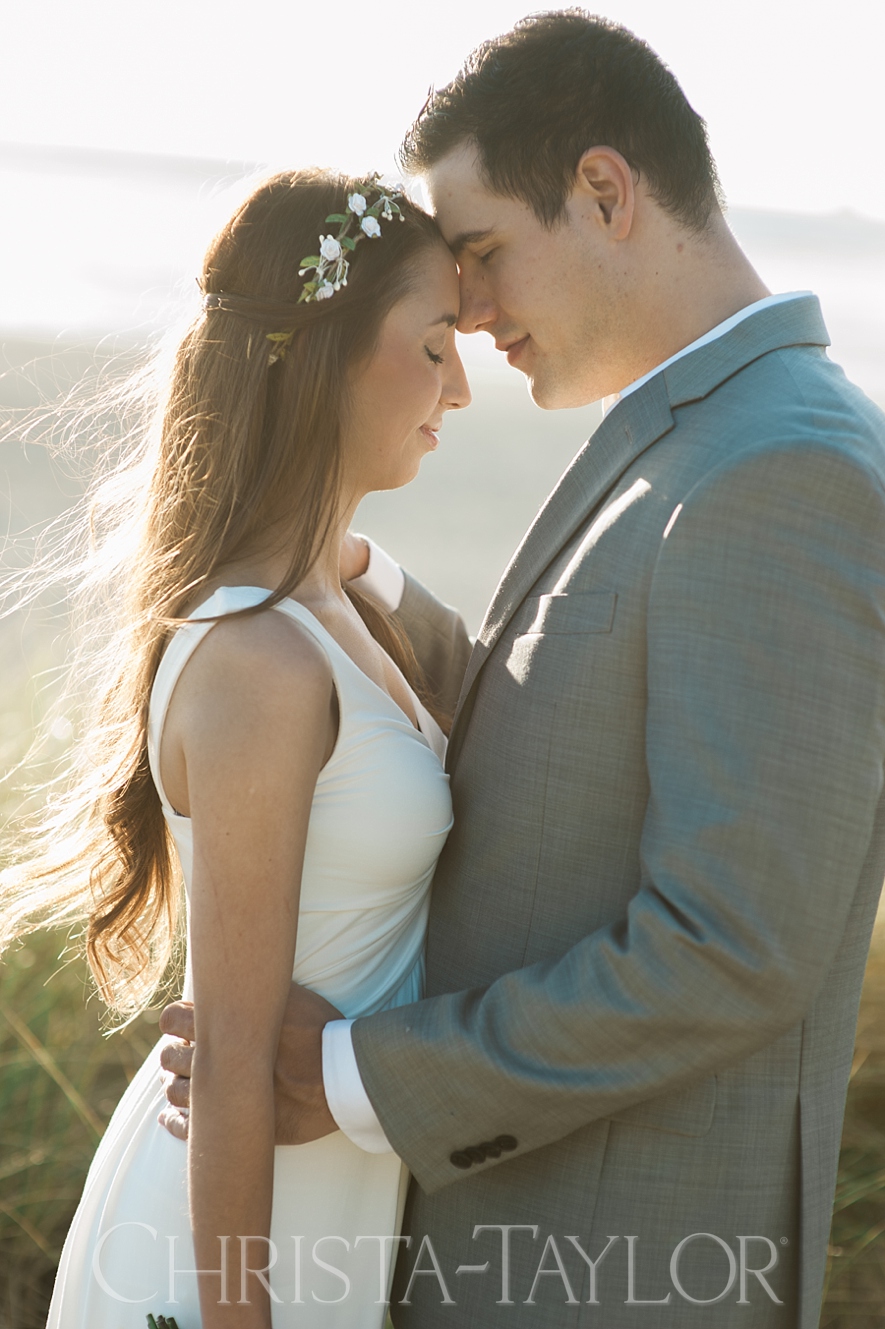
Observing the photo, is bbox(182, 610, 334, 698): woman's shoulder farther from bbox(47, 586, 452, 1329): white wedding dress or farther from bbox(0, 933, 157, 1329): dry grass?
bbox(0, 933, 157, 1329): dry grass

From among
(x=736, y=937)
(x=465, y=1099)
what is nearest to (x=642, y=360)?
(x=736, y=937)

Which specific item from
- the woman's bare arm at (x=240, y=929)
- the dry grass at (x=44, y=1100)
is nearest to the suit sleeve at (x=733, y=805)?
the woman's bare arm at (x=240, y=929)

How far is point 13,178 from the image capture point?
7289 millimetres

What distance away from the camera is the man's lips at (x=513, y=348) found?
7.34 feet

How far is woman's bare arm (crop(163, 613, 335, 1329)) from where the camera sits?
5.26 ft

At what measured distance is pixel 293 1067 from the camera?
5.50 ft

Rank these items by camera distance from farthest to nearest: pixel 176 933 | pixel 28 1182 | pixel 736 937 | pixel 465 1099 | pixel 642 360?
pixel 28 1182, pixel 176 933, pixel 642 360, pixel 465 1099, pixel 736 937

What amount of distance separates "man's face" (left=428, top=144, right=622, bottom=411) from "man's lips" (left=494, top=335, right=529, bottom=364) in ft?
0.07

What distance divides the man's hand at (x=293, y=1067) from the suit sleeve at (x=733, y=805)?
0.24 meters

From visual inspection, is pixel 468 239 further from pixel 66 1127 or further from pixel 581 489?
pixel 66 1127

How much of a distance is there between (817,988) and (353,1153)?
0.77 meters

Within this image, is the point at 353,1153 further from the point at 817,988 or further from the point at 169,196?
the point at 169,196

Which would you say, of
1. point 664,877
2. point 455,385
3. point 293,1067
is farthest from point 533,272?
point 293,1067

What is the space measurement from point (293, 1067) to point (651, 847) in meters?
0.62
